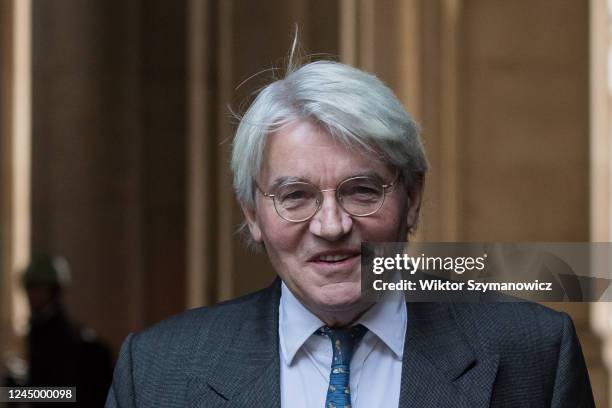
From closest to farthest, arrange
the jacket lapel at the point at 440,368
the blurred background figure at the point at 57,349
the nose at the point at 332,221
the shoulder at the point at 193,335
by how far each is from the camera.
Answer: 1. the nose at the point at 332,221
2. the jacket lapel at the point at 440,368
3. the shoulder at the point at 193,335
4. the blurred background figure at the point at 57,349

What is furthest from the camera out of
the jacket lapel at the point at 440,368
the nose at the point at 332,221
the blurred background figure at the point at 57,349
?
the blurred background figure at the point at 57,349

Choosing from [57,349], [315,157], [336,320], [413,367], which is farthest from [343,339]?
[57,349]

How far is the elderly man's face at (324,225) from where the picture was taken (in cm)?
249

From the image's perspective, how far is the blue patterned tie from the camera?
2.54m

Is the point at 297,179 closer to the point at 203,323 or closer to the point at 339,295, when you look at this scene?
the point at 339,295

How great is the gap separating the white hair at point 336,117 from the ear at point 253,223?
0.12ft

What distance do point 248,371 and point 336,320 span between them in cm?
24

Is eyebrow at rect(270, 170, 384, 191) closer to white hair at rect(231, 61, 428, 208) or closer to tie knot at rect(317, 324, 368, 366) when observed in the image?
white hair at rect(231, 61, 428, 208)

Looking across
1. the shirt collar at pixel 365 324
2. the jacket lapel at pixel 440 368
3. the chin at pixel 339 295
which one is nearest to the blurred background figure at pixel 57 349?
the shirt collar at pixel 365 324

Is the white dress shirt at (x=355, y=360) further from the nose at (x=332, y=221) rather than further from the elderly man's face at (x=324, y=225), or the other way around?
the nose at (x=332, y=221)

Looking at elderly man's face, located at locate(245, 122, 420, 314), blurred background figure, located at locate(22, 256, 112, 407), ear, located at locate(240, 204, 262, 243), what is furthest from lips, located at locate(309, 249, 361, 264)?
blurred background figure, located at locate(22, 256, 112, 407)

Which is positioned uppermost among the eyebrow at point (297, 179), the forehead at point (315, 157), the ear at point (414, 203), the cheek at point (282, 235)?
the forehead at point (315, 157)

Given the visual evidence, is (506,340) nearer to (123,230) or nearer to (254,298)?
(254,298)

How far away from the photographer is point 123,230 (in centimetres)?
841
